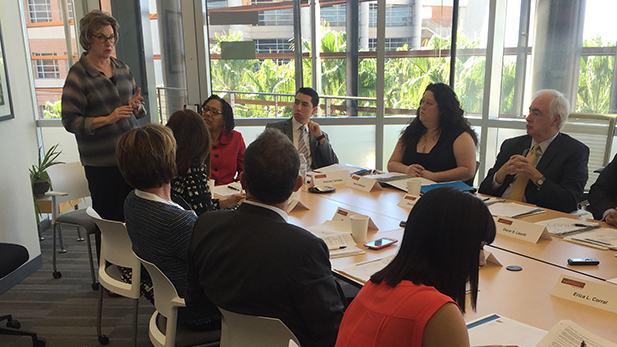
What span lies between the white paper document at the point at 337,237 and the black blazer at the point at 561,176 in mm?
1219

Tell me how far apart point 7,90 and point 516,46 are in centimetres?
480

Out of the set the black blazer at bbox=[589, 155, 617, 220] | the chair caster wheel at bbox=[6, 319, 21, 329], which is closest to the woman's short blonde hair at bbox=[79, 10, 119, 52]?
the chair caster wheel at bbox=[6, 319, 21, 329]

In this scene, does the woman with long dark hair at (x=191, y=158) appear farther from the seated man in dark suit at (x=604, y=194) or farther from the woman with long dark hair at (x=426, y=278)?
the seated man in dark suit at (x=604, y=194)

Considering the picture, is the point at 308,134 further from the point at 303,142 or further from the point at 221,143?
the point at 221,143

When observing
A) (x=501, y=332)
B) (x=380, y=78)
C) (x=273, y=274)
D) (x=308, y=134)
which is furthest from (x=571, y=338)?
(x=380, y=78)

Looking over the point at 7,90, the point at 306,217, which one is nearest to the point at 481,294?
the point at 306,217

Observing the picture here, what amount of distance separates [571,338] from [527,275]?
1.60 feet

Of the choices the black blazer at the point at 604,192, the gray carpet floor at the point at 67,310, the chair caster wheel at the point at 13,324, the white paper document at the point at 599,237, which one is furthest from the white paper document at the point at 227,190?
the black blazer at the point at 604,192

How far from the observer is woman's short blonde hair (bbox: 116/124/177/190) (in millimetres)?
1998

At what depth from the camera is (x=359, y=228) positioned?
7.12 feet

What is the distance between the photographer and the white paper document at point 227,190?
309 centimetres

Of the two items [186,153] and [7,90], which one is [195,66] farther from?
[186,153]

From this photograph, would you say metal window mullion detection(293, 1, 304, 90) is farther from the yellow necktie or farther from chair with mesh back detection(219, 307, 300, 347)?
chair with mesh back detection(219, 307, 300, 347)

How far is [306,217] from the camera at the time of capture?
258 centimetres
